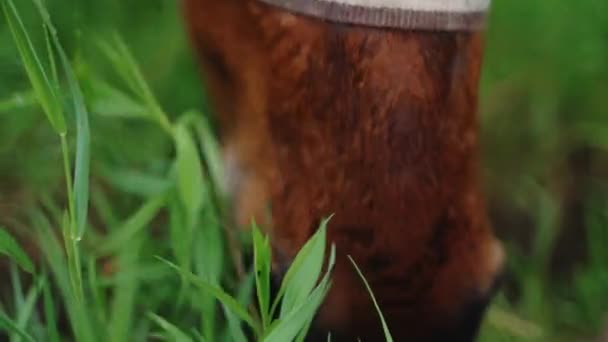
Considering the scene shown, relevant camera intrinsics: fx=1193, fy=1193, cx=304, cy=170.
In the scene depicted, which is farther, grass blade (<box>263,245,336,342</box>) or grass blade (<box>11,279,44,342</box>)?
grass blade (<box>11,279,44,342</box>)

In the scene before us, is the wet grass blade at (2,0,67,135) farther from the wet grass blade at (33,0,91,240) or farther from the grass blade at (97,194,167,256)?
the grass blade at (97,194,167,256)

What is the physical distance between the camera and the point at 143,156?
1.46 metres

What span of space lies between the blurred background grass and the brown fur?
0.80 feet

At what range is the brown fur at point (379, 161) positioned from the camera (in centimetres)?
95

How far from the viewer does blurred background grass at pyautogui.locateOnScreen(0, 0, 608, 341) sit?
4.58 feet

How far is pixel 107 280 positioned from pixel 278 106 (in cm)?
25

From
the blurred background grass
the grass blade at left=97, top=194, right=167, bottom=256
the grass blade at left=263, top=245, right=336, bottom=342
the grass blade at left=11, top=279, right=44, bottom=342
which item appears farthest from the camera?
the blurred background grass

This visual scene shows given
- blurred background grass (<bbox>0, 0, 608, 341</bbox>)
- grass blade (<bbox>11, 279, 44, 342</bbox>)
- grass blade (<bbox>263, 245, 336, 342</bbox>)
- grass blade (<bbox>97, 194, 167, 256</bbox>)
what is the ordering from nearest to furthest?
grass blade (<bbox>263, 245, 336, 342</bbox>) → grass blade (<bbox>11, 279, 44, 342</bbox>) → grass blade (<bbox>97, 194, 167, 256</bbox>) → blurred background grass (<bbox>0, 0, 608, 341</bbox>)

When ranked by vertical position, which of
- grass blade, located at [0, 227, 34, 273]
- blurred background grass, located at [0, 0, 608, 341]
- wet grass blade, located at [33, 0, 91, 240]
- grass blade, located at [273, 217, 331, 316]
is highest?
wet grass blade, located at [33, 0, 91, 240]

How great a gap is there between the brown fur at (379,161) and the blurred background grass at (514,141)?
244mm

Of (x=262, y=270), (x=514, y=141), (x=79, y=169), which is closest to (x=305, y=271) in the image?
(x=262, y=270)

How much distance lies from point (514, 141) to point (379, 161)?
0.70 meters

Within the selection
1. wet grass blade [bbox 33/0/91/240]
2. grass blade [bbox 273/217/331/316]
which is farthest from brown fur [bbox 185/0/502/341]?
wet grass blade [bbox 33/0/91/240]

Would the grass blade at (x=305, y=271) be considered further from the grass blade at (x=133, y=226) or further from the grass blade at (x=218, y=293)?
the grass blade at (x=133, y=226)
